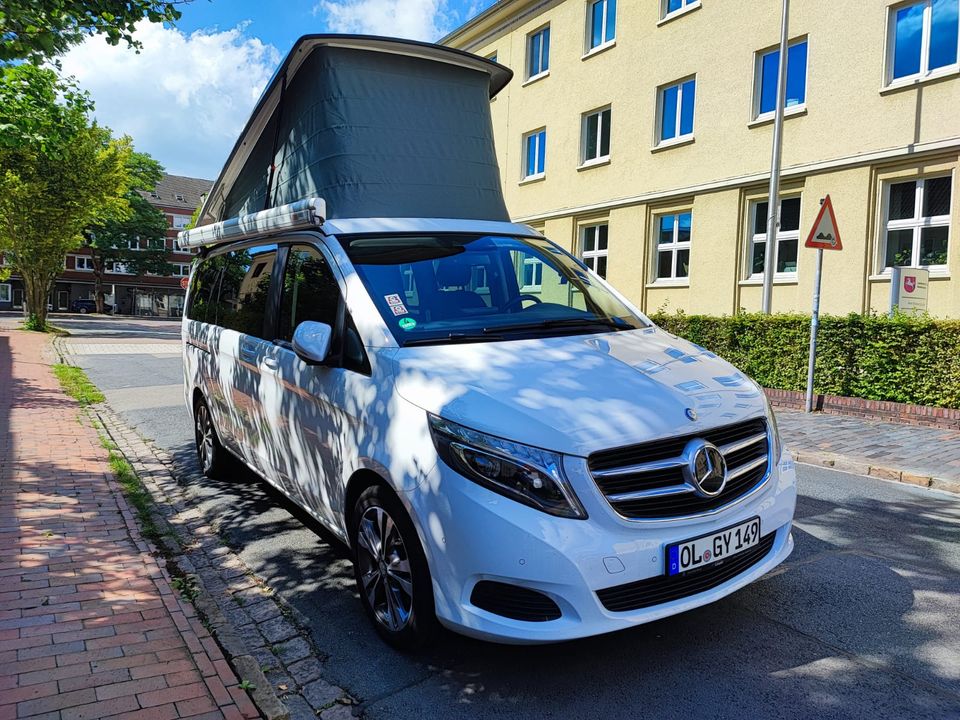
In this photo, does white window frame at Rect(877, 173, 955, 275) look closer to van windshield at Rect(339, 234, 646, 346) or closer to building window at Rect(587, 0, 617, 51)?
building window at Rect(587, 0, 617, 51)

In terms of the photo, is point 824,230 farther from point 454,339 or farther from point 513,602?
point 513,602

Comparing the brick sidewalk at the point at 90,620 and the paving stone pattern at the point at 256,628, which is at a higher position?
the brick sidewalk at the point at 90,620

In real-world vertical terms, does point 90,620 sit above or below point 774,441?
below

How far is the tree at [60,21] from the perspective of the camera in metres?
6.44

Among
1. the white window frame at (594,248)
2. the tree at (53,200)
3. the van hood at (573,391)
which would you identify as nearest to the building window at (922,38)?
the white window frame at (594,248)

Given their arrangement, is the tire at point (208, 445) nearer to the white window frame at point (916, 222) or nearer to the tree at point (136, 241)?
the white window frame at point (916, 222)

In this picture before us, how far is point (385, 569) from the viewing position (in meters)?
3.30

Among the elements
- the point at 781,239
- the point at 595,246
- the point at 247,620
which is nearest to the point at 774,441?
the point at 247,620

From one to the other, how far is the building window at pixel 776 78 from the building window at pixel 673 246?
2954 millimetres

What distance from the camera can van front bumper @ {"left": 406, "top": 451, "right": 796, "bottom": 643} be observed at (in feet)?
8.80

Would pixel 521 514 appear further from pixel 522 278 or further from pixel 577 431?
pixel 522 278

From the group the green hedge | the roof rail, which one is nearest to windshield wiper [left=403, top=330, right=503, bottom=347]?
the roof rail

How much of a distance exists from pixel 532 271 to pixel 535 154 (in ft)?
66.4

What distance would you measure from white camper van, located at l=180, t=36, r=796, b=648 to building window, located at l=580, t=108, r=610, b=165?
16057mm
